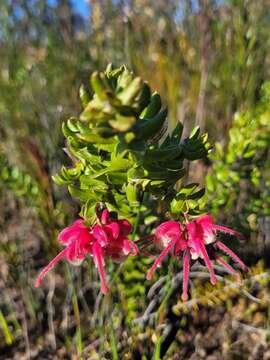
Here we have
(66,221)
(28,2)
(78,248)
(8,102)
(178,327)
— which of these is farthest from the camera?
(28,2)

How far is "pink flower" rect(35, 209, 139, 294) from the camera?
2.23 ft

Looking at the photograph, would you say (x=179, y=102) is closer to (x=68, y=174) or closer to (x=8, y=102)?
(x=8, y=102)

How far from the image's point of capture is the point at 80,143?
0.72 m

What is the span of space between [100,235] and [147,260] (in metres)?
0.60

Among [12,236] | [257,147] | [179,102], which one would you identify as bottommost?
[12,236]

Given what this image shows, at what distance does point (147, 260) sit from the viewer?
4.13 ft

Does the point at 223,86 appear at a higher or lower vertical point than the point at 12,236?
higher

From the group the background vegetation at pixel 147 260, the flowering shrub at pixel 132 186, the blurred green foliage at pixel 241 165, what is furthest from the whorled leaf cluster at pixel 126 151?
the blurred green foliage at pixel 241 165

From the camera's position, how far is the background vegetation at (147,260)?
124 cm

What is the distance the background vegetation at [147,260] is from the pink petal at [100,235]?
41cm

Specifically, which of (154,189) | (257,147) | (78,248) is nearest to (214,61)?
(257,147)

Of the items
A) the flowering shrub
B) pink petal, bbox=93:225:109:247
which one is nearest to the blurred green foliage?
the flowering shrub

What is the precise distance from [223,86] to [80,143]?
141 centimetres

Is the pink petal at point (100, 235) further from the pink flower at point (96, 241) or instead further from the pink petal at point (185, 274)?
the pink petal at point (185, 274)
